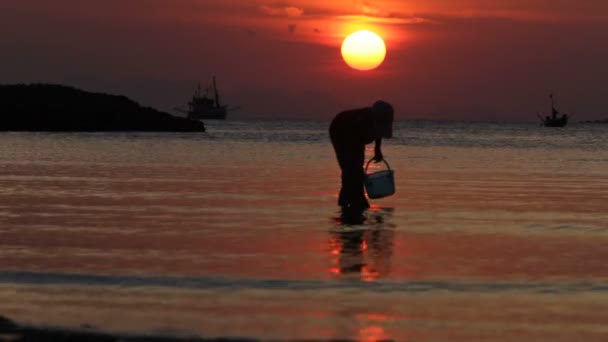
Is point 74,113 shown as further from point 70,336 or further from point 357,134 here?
point 70,336

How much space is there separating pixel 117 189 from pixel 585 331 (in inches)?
600

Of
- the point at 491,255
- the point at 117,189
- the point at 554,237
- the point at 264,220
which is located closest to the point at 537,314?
the point at 491,255

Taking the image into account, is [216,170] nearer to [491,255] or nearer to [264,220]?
[264,220]

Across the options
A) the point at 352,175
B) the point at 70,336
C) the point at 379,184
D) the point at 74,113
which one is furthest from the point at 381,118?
the point at 74,113

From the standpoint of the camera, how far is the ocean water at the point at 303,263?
8391mm

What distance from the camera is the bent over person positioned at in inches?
673

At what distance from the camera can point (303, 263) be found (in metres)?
11.6

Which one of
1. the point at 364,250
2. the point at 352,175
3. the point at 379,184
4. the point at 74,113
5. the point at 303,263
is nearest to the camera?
the point at 303,263

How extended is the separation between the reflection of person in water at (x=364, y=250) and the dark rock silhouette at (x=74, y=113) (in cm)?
9475

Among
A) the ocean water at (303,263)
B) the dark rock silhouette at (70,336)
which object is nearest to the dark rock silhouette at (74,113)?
the ocean water at (303,263)

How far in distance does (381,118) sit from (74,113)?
111870mm

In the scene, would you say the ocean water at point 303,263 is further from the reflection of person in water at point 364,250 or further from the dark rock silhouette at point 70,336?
the dark rock silhouette at point 70,336

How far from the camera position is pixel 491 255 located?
12453 millimetres

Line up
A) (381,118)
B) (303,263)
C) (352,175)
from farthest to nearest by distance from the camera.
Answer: (352,175) → (381,118) → (303,263)
